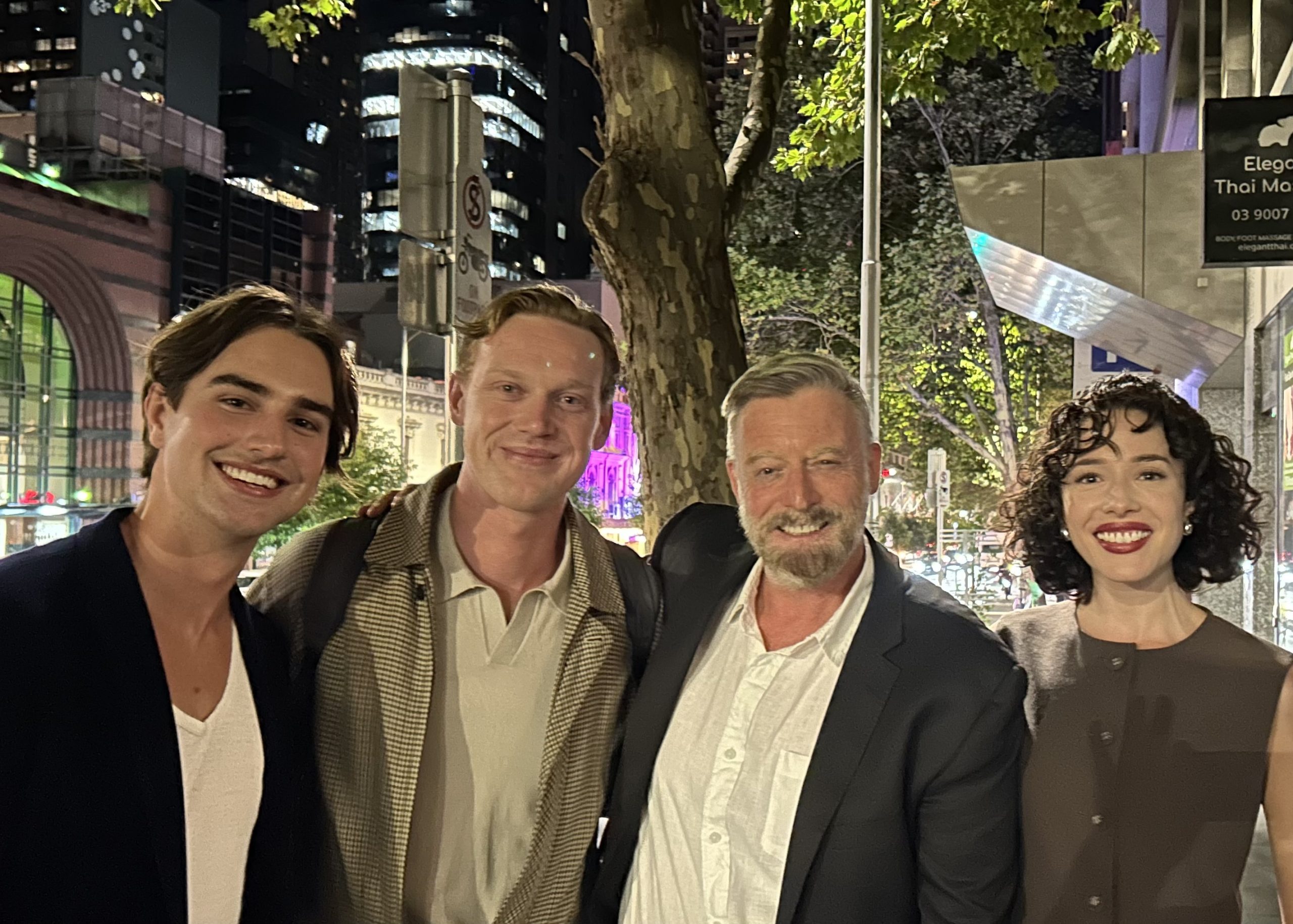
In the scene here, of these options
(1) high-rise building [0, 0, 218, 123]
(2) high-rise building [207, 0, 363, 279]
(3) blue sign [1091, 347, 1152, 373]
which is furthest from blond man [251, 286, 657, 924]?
(2) high-rise building [207, 0, 363, 279]

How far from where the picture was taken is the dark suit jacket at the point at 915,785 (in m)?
2.38

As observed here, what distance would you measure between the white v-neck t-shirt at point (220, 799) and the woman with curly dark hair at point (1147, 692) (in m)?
1.59

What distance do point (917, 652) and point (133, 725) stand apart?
5.06 feet

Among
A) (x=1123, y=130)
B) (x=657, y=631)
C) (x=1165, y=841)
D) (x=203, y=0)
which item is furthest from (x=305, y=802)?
(x=203, y=0)

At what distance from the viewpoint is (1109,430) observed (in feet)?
8.39

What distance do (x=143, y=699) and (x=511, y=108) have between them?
134091 millimetres

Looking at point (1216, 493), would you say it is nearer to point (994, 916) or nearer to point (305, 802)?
point (994, 916)

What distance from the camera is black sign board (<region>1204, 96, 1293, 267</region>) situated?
636cm

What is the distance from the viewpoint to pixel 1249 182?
6387 millimetres

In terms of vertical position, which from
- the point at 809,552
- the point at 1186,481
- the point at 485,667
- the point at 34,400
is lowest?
the point at 485,667

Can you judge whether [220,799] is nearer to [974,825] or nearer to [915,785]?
[915,785]

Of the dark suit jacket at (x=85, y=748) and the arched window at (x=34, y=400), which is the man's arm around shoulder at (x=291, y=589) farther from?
the arched window at (x=34, y=400)

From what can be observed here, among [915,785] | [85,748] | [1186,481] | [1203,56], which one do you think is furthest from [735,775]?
[1203,56]

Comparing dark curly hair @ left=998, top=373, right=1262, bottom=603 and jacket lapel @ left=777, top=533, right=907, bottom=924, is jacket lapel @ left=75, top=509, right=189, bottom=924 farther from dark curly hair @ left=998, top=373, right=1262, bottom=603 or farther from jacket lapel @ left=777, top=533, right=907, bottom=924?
dark curly hair @ left=998, top=373, right=1262, bottom=603
